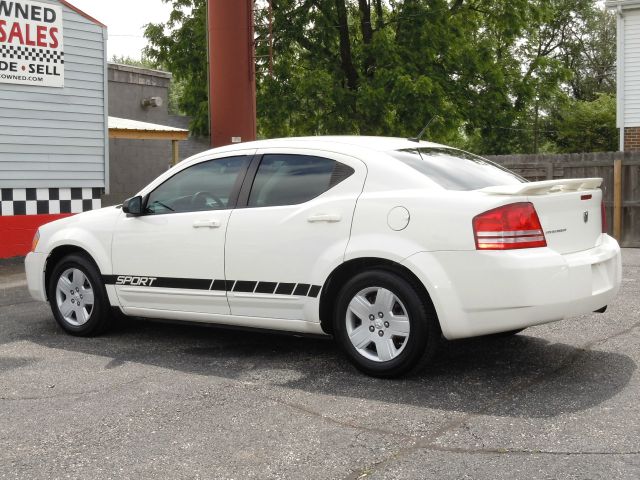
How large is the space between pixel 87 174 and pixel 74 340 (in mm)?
6804

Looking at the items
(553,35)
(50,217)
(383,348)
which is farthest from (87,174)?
(553,35)

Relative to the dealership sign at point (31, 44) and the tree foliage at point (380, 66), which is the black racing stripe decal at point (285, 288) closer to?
the dealership sign at point (31, 44)

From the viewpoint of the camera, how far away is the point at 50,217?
40.5 ft

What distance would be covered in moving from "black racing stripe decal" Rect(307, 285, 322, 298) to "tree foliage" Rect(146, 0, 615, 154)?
18220 mm

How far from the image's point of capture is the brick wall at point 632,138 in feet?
A: 64.2

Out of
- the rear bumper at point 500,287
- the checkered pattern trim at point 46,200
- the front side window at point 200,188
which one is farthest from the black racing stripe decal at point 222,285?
the checkered pattern trim at point 46,200

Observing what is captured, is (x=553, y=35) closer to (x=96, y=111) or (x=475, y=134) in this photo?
(x=475, y=134)

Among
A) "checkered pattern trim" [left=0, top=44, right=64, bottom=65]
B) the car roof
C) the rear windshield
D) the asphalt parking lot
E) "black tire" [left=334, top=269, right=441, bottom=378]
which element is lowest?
the asphalt parking lot

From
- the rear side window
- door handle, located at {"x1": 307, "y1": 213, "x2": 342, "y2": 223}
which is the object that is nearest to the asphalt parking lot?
door handle, located at {"x1": 307, "y1": 213, "x2": 342, "y2": 223}

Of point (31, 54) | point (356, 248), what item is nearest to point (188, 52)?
point (31, 54)

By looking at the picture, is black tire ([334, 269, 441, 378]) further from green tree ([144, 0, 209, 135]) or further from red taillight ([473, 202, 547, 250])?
green tree ([144, 0, 209, 135])

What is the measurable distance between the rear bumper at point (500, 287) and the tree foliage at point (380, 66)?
18.5 meters

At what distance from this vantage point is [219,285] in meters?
5.76

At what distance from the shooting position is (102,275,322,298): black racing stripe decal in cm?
537
